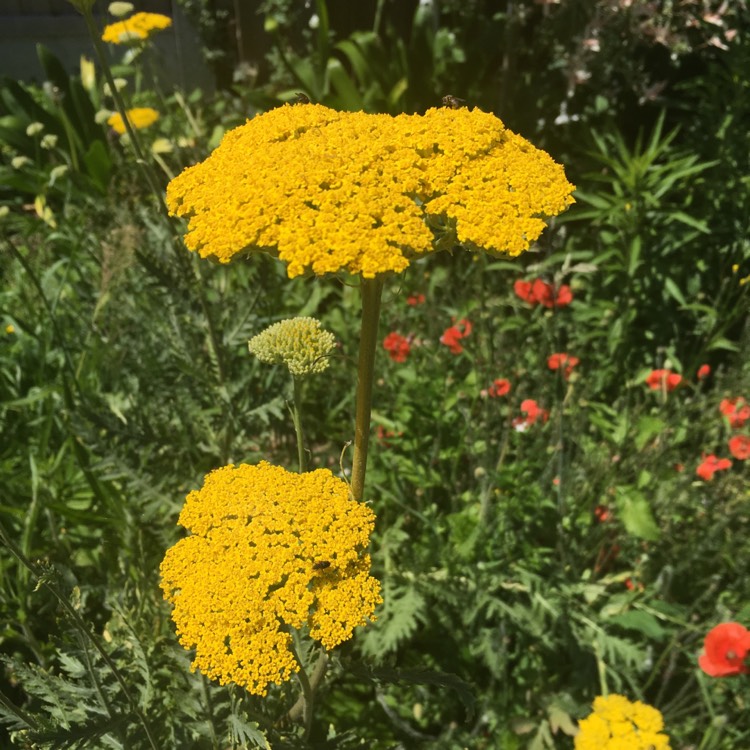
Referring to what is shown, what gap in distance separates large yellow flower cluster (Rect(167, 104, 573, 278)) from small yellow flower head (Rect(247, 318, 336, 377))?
23 cm

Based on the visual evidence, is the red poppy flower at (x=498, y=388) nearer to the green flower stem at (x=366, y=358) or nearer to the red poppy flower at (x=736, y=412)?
the red poppy flower at (x=736, y=412)

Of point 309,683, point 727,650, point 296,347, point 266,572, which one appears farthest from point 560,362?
point 266,572

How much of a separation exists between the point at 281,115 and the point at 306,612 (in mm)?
837

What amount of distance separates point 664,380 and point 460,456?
776mm

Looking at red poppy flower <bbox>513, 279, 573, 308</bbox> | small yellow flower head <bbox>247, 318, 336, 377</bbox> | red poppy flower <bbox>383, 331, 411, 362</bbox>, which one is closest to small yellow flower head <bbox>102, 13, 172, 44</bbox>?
red poppy flower <bbox>383, 331, 411, 362</bbox>

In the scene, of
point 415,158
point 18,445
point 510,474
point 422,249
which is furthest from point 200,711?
point 18,445

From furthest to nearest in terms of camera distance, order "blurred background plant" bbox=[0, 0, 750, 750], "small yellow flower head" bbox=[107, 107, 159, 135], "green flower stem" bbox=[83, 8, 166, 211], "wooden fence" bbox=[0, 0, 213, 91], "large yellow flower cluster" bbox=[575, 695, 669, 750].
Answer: "wooden fence" bbox=[0, 0, 213, 91] < "small yellow flower head" bbox=[107, 107, 159, 135] < "blurred background plant" bbox=[0, 0, 750, 750] < "large yellow flower cluster" bbox=[575, 695, 669, 750] < "green flower stem" bbox=[83, 8, 166, 211]

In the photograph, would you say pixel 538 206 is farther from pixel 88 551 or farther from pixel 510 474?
pixel 88 551

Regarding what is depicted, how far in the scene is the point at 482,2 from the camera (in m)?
4.62

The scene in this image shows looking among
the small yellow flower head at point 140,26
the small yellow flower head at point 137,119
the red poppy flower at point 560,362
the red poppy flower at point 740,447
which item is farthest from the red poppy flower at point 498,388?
the small yellow flower head at point 137,119

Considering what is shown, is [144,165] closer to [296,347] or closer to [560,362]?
[296,347]

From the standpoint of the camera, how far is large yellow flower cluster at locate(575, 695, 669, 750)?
1782 mm

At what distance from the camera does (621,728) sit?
182 cm

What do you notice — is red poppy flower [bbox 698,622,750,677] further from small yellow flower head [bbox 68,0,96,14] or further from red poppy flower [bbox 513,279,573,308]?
small yellow flower head [bbox 68,0,96,14]
